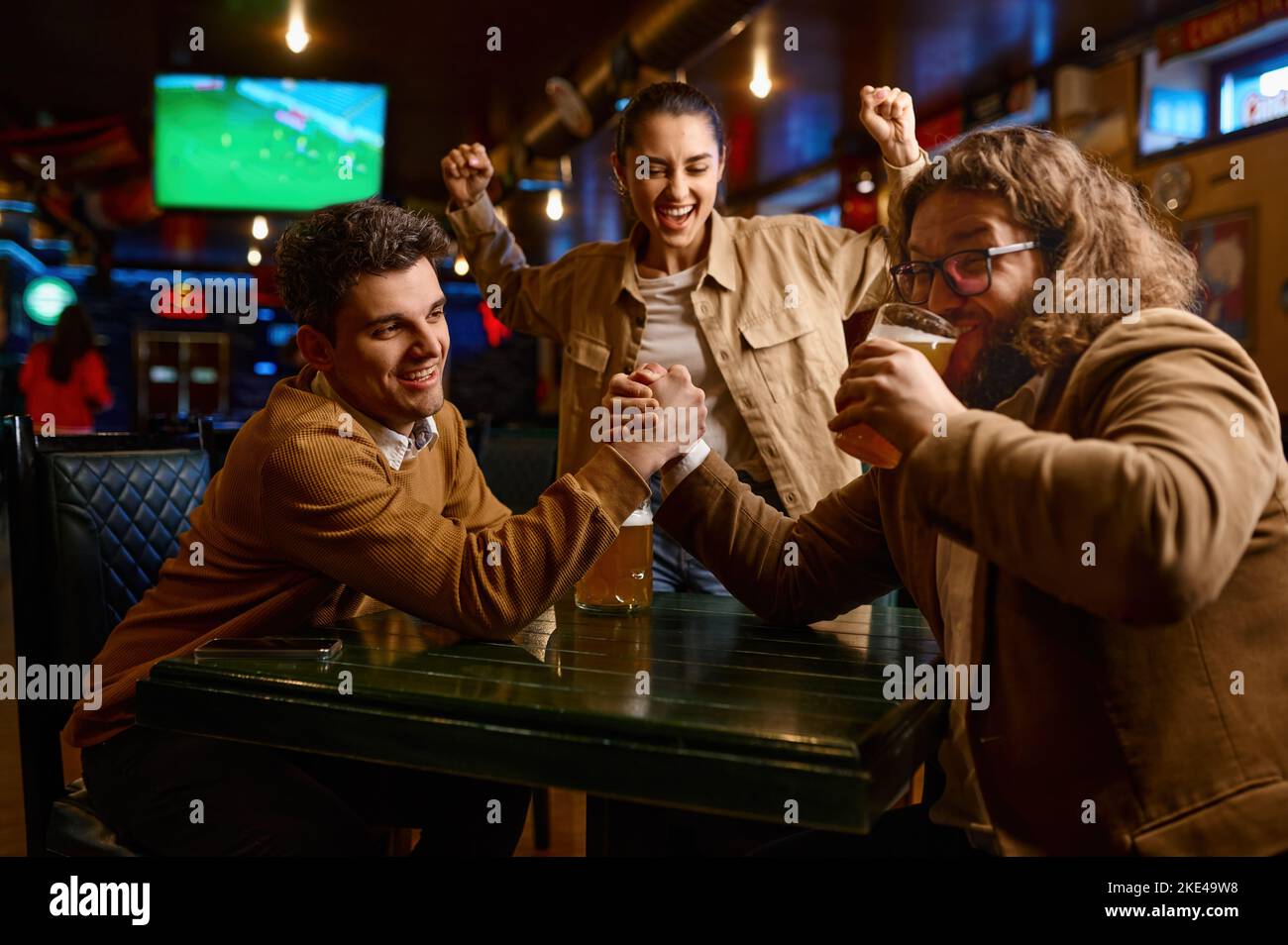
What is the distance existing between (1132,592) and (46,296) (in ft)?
52.0

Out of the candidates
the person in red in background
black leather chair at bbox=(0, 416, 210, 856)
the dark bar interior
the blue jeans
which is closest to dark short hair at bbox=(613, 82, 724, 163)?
the dark bar interior

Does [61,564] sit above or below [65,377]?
below

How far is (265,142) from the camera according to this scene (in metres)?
5.52

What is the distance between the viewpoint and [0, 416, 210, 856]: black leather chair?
68.4 inches

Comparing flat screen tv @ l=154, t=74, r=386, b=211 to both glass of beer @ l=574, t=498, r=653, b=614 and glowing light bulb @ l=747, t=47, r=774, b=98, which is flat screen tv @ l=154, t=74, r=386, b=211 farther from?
glass of beer @ l=574, t=498, r=653, b=614

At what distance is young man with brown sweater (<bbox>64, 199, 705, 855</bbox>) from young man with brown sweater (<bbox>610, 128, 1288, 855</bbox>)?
439mm

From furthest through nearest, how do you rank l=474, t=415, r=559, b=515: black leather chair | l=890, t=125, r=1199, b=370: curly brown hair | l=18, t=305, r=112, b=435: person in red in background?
l=18, t=305, r=112, b=435: person in red in background < l=474, t=415, r=559, b=515: black leather chair < l=890, t=125, r=1199, b=370: curly brown hair

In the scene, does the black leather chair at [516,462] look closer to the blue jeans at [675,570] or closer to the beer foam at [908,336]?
the blue jeans at [675,570]

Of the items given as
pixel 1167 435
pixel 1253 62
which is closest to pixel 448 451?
pixel 1167 435

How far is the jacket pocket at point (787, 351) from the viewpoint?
8.11ft

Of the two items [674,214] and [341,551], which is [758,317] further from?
[341,551]

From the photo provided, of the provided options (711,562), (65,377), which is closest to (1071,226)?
(711,562)
